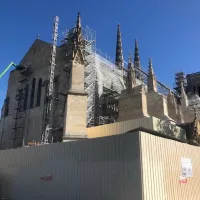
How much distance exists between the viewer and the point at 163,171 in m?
10.5

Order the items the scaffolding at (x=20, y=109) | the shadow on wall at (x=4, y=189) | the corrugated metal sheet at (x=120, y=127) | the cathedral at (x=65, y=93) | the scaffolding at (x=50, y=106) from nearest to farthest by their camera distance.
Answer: the shadow on wall at (x=4, y=189) → the corrugated metal sheet at (x=120, y=127) → the scaffolding at (x=50, y=106) → the cathedral at (x=65, y=93) → the scaffolding at (x=20, y=109)

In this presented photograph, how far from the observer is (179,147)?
1203cm

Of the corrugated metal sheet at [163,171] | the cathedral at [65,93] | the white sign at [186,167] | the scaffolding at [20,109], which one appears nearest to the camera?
the corrugated metal sheet at [163,171]

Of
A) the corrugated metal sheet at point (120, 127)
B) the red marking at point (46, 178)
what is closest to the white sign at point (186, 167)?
the corrugated metal sheet at point (120, 127)

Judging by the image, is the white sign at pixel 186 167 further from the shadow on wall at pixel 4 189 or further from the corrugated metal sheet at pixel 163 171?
the shadow on wall at pixel 4 189

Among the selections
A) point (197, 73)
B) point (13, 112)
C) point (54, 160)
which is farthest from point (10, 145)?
point (197, 73)

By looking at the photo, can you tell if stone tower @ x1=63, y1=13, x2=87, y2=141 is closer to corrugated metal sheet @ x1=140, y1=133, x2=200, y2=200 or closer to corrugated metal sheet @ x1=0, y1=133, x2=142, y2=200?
corrugated metal sheet @ x1=0, y1=133, x2=142, y2=200

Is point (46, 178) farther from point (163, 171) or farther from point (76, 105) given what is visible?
point (76, 105)

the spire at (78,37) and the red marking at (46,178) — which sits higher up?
the spire at (78,37)

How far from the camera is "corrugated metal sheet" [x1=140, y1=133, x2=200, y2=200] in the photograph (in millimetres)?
9562

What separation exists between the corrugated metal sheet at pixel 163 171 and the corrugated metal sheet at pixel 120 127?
5.29 meters

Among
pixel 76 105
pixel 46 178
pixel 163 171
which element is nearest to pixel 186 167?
pixel 163 171

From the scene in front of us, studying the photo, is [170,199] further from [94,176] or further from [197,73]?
[197,73]

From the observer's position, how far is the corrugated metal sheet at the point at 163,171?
956 cm
